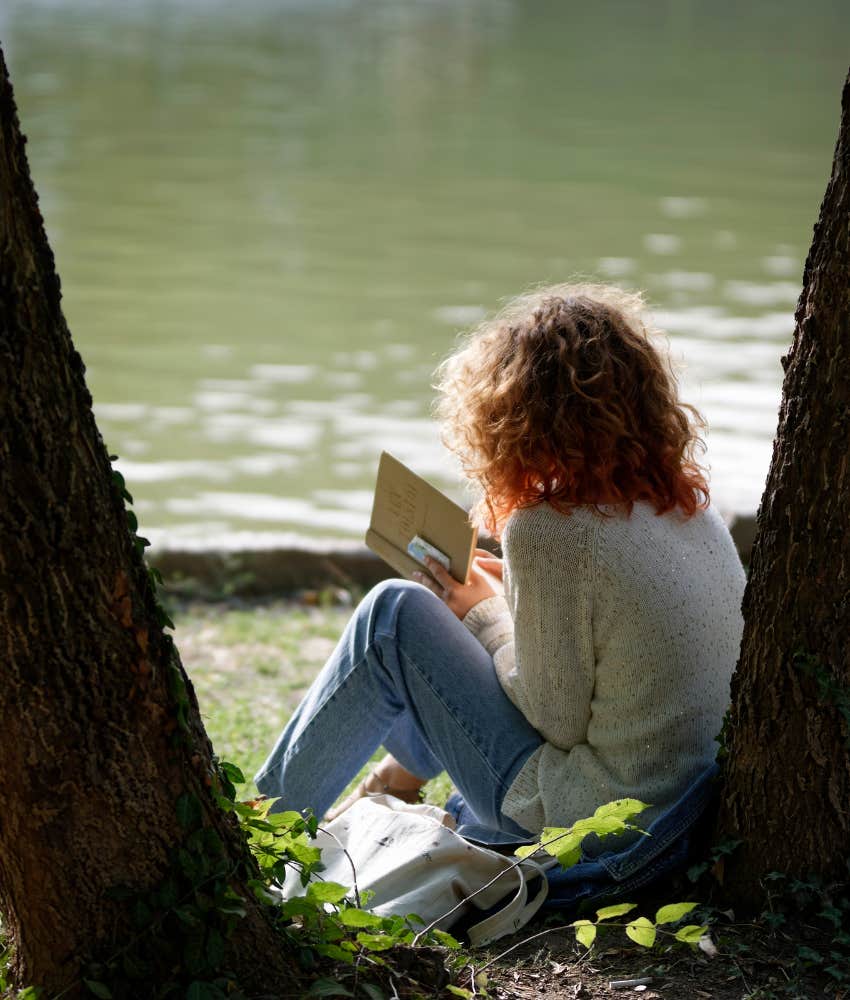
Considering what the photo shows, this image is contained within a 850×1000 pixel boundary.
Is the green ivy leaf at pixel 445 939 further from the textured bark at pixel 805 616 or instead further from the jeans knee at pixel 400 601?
the jeans knee at pixel 400 601

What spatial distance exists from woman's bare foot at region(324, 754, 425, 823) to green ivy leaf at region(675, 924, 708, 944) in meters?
1.10

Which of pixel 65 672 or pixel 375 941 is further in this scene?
pixel 375 941

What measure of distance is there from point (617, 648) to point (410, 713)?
0.51 metres

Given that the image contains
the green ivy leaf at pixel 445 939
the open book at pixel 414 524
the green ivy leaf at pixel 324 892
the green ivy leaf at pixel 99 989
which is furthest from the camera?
the open book at pixel 414 524

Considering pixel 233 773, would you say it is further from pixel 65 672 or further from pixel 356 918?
pixel 65 672

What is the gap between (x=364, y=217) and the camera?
11688 millimetres

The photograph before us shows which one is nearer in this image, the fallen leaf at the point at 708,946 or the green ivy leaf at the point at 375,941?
the green ivy leaf at the point at 375,941

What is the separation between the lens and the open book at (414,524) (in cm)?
304

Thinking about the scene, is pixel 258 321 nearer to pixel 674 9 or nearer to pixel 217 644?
pixel 217 644

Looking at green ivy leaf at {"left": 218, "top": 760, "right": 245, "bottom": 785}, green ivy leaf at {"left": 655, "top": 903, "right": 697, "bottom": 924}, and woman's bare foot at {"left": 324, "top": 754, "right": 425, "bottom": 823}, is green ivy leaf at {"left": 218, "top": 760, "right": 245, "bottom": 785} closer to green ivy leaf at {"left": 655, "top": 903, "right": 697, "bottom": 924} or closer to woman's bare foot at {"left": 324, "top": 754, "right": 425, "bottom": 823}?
green ivy leaf at {"left": 655, "top": 903, "right": 697, "bottom": 924}

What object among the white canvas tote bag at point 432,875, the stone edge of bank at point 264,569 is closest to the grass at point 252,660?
the stone edge of bank at point 264,569

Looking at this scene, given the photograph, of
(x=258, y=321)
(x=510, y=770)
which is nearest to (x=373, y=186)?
(x=258, y=321)

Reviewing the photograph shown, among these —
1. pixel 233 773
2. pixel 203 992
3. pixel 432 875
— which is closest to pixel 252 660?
pixel 432 875

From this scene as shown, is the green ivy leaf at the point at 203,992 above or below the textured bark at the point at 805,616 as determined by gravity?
below
